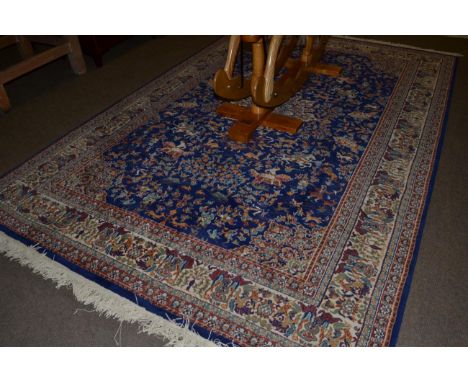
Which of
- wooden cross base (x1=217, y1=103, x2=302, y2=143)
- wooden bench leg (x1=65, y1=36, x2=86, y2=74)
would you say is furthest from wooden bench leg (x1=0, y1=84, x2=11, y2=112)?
wooden cross base (x1=217, y1=103, x2=302, y2=143)

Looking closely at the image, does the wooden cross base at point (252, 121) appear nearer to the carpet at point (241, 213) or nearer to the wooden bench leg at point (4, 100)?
the carpet at point (241, 213)

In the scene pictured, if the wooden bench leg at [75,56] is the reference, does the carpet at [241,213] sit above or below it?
below

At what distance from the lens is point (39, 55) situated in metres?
2.54

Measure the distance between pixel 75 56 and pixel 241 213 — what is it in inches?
82.4

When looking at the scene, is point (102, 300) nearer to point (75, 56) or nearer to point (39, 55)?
point (39, 55)

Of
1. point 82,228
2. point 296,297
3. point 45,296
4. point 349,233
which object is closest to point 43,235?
point 82,228

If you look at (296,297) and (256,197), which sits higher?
(256,197)

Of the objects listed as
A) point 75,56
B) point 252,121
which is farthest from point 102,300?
point 75,56

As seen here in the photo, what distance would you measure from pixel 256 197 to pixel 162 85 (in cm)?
139

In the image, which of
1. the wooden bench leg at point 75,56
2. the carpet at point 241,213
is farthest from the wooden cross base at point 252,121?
the wooden bench leg at point 75,56

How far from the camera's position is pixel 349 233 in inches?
58.4

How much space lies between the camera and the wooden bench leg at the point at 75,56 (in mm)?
2696

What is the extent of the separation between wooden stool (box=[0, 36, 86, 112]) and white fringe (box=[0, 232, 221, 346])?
1.38 m

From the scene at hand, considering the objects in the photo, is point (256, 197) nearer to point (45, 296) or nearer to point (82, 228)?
point (82, 228)
